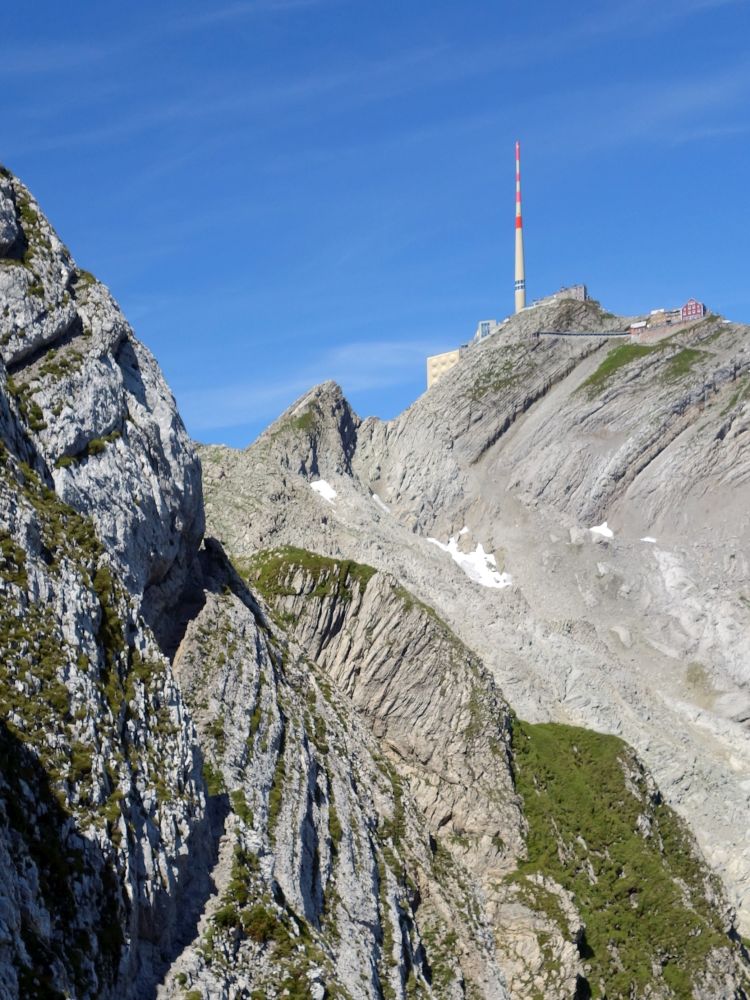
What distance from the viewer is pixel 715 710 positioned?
3752 inches

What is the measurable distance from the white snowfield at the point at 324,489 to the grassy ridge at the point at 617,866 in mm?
38171

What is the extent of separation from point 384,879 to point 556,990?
44.6 feet

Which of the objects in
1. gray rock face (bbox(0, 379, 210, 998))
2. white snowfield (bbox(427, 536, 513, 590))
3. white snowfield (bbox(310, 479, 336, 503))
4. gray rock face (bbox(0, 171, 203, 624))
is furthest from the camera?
white snowfield (bbox(310, 479, 336, 503))

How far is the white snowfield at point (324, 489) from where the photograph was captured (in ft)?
354

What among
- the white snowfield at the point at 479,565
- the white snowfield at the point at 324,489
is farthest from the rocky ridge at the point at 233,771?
the white snowfield at the point at 324,489

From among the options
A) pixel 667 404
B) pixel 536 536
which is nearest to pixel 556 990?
pixel 536 536

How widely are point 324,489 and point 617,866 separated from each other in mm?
51277

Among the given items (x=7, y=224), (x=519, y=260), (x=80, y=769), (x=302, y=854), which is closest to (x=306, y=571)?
(x=302, y=854)

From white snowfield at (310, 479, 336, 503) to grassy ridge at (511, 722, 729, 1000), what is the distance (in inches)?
1503

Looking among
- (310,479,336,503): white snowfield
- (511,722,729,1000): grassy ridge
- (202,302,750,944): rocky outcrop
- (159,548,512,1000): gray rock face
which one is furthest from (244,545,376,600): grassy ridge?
(310,479,336,503): white snowfield

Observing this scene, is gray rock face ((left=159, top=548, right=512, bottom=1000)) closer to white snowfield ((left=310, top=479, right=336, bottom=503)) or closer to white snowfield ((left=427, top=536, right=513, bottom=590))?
white snowfield ((left=427, top=536, right=513, bottom=590))

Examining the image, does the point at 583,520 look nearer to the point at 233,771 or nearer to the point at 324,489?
the point at 324,489

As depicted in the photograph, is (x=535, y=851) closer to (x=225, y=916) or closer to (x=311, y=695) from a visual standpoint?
(x=311, y=695)

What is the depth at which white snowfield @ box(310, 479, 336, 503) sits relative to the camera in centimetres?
10776
